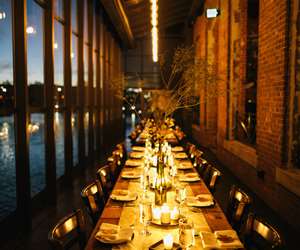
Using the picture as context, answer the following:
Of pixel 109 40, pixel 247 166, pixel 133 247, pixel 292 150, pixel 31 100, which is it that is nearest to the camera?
pixel 133 247

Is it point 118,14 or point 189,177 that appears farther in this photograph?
point 118,14

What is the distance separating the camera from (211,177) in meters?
4.00

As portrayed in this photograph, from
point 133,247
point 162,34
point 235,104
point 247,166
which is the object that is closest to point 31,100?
point 133,247

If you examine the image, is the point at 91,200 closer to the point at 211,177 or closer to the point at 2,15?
the point at 211,177

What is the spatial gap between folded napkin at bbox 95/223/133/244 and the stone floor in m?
1.62

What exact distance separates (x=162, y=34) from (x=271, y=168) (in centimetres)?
1316

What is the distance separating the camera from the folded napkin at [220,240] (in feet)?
6.70

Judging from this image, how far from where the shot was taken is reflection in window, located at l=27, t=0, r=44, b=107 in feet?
15.8

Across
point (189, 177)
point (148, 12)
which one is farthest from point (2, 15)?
point (148, 12)

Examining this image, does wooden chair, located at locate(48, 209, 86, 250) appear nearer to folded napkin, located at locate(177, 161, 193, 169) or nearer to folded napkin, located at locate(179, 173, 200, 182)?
folded napkin, located at locate(179, 173, 200, 182)

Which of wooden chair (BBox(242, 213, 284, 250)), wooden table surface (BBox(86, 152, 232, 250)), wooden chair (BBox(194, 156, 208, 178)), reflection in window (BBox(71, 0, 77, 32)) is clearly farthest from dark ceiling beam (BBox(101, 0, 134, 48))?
wooden chair (BBox(242, 213, 284, 250))

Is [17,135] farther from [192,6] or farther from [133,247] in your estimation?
[192,6]

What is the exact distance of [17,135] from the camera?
3918mm

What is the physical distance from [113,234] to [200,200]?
0.98 meters
